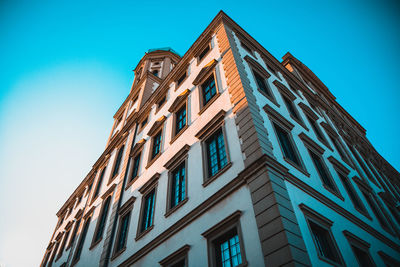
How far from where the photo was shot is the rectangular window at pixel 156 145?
51.6 ft

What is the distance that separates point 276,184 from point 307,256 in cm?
204

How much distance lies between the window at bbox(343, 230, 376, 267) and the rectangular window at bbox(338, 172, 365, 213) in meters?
2.82

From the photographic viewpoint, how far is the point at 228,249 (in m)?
7.79

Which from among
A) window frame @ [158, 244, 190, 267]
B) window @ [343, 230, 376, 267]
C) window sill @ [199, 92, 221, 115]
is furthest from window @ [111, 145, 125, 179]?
window @ [343, 230, 376, 267]

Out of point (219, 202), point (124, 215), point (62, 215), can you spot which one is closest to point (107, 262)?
point (124, 215)

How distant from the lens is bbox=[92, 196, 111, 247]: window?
54.3ft

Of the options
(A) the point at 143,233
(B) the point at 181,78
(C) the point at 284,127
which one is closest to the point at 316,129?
(C) the point at 284,127

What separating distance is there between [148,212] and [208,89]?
23.8 ft

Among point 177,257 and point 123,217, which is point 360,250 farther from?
point 123,217

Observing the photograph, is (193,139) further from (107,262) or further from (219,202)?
(107,262)

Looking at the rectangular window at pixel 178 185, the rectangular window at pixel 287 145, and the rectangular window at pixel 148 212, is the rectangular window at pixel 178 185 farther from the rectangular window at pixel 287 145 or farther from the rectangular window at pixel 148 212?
the rectangular window at pixel 287 145

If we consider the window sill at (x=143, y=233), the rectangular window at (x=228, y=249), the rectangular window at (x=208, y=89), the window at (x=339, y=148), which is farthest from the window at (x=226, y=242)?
the window at (x=339, y=148)

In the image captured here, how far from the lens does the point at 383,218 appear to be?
1427 centimetres

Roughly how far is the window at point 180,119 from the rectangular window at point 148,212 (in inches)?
147
